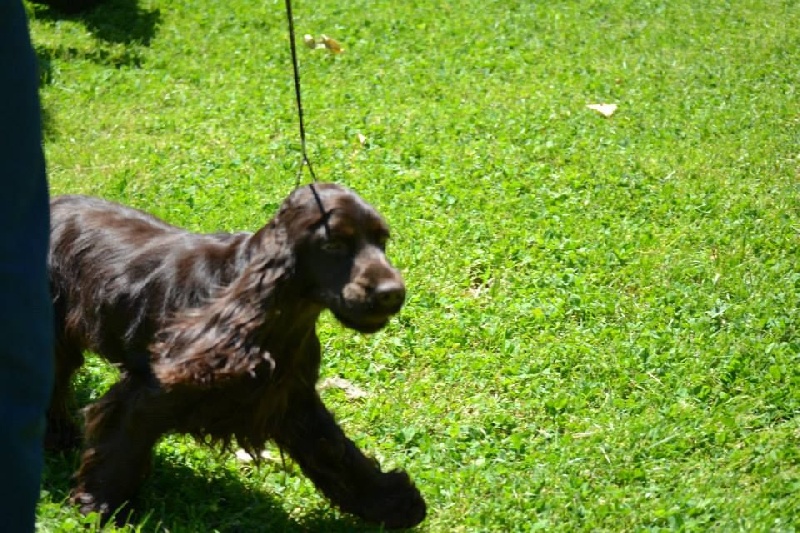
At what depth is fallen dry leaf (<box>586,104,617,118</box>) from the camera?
28.5 feet

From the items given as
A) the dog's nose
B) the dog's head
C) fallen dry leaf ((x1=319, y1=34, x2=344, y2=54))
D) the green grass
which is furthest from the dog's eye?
fallen dry leaf ((x1=319, y1=34, x2=344, y2=54))

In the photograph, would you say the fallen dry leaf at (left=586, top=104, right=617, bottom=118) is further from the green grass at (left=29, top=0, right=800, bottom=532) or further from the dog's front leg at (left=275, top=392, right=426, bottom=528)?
the dog's front leg at (left=275, top=392, right=426, bottom=528)

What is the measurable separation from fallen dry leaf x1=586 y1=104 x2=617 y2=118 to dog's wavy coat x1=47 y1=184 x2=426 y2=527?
473 centimetres

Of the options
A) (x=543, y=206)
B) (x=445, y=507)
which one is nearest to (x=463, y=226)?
(x=543, y=206)

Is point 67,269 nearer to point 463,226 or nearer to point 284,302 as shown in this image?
point 284,302

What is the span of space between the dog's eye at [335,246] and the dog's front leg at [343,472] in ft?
2.41

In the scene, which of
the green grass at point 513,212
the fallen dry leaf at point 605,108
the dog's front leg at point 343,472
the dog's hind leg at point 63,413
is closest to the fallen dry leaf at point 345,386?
the green grass at point 513,212

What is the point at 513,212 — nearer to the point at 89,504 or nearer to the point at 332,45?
the point at 89,504

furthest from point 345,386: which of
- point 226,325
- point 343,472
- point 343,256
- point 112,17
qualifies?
point 112,17

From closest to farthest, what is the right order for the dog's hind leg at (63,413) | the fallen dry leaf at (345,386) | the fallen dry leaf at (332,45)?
the dog's hind leg at (63,413) < the fallen dry leaf at (345,386) < the fallen dry leaf at (332,45)

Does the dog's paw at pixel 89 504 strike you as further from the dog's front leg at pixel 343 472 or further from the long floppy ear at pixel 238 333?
the dog's front leg at pixel 343 472

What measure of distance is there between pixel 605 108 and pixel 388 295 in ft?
17.4

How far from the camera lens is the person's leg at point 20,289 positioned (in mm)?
2754

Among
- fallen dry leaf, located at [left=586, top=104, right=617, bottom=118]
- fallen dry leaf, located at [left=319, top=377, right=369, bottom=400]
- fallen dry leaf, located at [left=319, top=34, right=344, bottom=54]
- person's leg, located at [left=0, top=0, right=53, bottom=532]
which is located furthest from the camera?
fallen dry leaf, located at [left=319, top=34, right=344, bottom=54]
